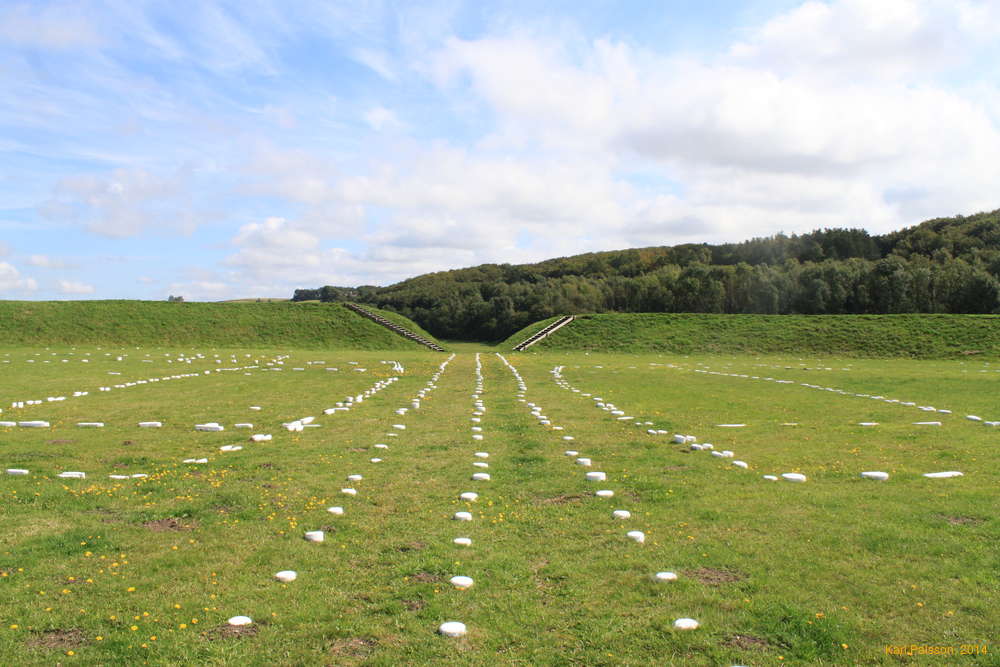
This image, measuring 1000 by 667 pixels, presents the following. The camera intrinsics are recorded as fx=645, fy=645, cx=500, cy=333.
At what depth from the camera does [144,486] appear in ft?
27.0

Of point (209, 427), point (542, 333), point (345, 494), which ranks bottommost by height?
point (345, 494)

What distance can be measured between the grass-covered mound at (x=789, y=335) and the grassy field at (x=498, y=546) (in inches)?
1421

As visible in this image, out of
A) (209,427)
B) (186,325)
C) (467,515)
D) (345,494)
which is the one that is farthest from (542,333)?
(467,515)

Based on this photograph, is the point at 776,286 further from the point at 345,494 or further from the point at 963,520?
the point at 345,494

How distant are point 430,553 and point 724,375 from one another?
79.4ft

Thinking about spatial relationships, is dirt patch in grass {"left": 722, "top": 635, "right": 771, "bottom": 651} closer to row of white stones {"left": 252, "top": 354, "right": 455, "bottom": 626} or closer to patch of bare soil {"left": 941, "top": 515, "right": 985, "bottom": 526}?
row of white stones {"left": 252, "top": 354, "right": 455, "bottom": 626}

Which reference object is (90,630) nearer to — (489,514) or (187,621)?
(187,621)

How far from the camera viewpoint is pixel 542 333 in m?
57.5

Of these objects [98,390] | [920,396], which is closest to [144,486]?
[98,390]

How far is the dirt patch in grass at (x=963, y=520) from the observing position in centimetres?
676

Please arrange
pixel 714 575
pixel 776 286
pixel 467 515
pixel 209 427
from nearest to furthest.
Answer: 1. pixel 714 575
2. pixel 467 515
3. pixel 209 427
4. pixel 776 286

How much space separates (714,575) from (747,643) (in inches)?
45.7

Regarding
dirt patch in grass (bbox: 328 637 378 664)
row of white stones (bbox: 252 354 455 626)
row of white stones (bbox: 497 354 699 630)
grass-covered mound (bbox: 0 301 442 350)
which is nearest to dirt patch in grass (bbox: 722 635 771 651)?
row of white stones (bbox: 497 354 699 630)

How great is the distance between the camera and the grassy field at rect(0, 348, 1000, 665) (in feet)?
14.5
